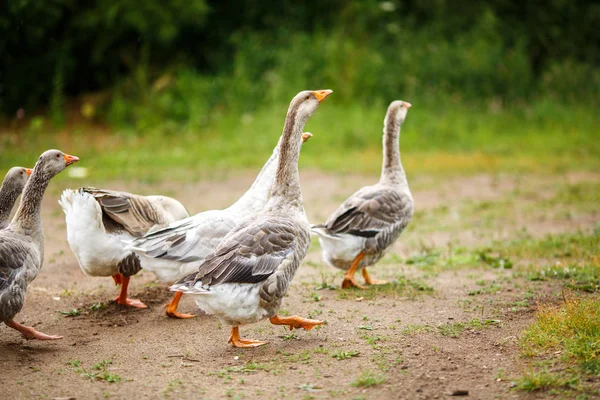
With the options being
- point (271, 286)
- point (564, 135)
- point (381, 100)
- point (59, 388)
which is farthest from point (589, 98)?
point (59, 388)

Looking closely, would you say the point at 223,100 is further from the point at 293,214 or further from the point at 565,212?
the point at 293,214

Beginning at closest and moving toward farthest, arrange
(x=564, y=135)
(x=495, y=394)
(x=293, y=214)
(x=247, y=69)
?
(x=495, y=394)
(x=293, y=214)
(x=564, y=135)
(x=247, y=69)

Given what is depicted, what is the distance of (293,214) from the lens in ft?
18.9

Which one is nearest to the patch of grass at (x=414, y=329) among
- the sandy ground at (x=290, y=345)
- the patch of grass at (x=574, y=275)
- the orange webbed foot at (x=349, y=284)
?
the sandy ground at (x=290, y=345)

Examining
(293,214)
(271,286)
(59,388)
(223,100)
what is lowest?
(59,388)

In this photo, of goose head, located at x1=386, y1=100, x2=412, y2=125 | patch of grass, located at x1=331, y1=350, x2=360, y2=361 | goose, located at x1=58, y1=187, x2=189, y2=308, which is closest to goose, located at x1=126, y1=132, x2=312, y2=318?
goose, located at x1=58, y1=187, x2=189, y2=308

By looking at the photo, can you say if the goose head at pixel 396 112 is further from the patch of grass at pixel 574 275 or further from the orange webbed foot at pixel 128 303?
the orange webbed foot at pixel 128 303

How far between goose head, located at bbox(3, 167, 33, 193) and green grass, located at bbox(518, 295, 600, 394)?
4265 millimetres

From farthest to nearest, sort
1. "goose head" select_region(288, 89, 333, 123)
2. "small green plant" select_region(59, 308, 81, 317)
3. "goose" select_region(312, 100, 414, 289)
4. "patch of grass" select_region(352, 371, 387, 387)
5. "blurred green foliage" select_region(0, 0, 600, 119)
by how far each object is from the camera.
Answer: "blurred green foliage" select_region(0, 0, 600, 119), "goose" select_region(312, 100, 414, 289), "small green plant" select_region(59, 308, 81, 317), "goose head" select_region(288, 89, 333, 123), "patch of grass" select_region(352, 371, 387, 387)

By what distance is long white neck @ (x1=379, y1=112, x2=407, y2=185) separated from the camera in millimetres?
7676

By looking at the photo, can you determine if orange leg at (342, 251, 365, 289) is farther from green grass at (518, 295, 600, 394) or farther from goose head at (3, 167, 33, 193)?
goose head at (3, 167, 33, 193)

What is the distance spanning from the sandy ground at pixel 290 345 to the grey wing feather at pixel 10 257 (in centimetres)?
57

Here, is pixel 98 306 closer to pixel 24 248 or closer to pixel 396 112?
pixel 24 248

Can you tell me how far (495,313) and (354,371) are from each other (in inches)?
67.5
